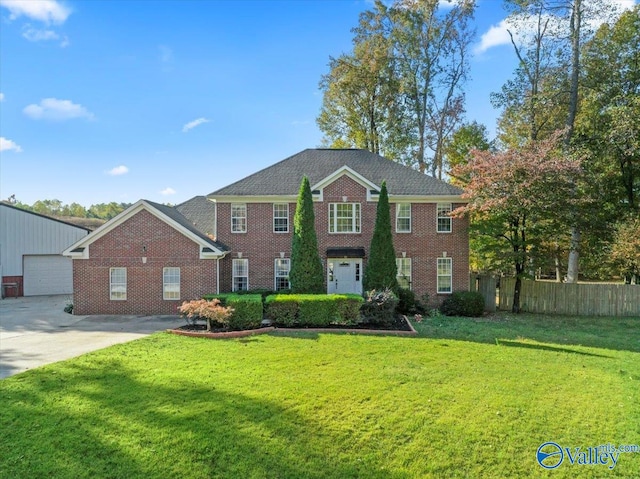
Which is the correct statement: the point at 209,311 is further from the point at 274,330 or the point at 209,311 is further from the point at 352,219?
the point at 352,219

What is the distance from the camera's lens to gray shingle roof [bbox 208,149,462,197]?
18750 mm

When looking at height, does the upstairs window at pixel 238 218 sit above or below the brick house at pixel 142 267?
above

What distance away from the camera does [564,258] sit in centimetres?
2530

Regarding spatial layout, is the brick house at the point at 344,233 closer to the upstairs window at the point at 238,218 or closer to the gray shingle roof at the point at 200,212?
the upstairs window at the point at 238,218

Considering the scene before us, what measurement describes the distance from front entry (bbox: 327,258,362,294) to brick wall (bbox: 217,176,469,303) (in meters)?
0.72

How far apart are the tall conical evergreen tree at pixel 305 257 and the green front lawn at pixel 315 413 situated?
650cm

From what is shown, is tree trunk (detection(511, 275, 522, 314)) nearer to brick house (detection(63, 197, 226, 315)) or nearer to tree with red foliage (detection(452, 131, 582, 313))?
tree with red foliage (detection(452, 131, 582, 313))

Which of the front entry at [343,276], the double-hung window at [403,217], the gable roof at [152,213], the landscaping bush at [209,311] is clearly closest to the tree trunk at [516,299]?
the double-hung window at [403,217]

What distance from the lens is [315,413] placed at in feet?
19.6

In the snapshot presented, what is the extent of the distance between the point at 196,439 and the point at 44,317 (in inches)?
588

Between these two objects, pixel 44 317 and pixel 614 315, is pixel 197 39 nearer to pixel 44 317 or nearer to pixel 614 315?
pixel 44 317

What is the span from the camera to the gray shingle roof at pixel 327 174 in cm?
1875

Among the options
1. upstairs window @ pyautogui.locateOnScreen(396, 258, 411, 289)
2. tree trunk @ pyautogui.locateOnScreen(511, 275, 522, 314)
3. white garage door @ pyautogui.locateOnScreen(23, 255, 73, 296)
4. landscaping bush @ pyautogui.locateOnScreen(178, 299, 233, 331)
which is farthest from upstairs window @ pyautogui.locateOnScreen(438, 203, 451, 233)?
white garage door @ pyautogui.locateOnScreen(23, 255, 73, 296)

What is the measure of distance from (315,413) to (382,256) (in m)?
11.4
